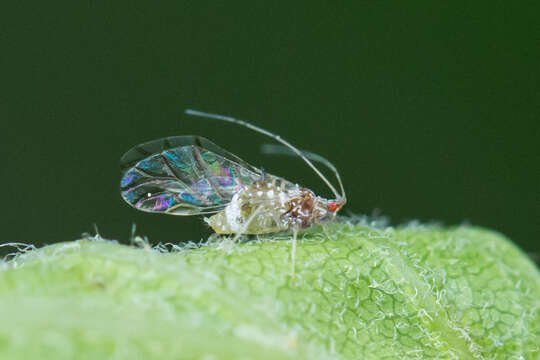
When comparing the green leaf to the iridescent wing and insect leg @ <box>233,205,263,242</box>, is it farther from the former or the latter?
the iridescent wing

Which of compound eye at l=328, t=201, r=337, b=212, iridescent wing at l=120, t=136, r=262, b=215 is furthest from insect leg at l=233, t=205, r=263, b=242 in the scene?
compound eye at l=328, t=201, r=337, b=212

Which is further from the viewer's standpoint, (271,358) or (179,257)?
(179,257)

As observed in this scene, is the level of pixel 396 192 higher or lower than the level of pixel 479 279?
lower

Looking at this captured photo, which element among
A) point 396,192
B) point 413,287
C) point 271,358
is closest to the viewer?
point 271,358

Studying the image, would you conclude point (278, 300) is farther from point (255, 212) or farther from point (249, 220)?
point (255, 212)

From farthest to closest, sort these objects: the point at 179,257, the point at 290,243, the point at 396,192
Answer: the point at 396,192
the point at 290,243
the point at 179,257

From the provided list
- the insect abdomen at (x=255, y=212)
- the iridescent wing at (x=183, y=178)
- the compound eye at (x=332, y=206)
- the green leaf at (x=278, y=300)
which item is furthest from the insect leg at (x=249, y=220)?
the compound eye at (x=332, y=206)

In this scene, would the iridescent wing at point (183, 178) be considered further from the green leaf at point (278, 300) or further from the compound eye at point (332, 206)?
the green leaf at point (278, 300)

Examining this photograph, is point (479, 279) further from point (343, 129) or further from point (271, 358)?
point (343, 129)

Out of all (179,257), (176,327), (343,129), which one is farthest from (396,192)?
(176,327)
